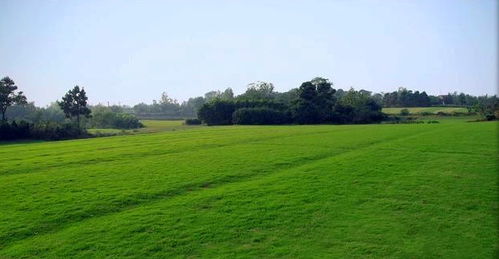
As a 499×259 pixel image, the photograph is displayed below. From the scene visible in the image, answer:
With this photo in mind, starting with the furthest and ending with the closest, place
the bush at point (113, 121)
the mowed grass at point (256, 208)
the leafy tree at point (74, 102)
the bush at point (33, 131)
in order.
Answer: the bush at point (113, 121) < the leafy tree at point (74, 102) < the bush at point (33, 131) < the mowed grass at point (256, 208)

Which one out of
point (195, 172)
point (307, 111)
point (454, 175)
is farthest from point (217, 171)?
point (307, 111)

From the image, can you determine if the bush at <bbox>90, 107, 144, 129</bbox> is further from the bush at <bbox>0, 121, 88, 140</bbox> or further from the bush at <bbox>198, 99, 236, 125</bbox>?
the bush at <bbox>0, 121, 88, 140</bbox>

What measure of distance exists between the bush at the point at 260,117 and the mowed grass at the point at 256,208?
7923 centimetres

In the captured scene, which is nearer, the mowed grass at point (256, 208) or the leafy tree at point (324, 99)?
the mowed grass at point (256, 208)

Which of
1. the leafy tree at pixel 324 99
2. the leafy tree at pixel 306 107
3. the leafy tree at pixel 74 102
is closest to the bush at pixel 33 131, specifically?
the leafy tree at pixel 74 102

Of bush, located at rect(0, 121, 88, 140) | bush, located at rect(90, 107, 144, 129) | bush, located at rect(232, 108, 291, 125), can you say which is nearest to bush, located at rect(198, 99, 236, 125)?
bush, located at rect(232, 108, 291, 125)

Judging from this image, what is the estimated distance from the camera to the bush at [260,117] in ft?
358

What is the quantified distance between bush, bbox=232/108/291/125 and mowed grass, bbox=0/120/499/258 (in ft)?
260

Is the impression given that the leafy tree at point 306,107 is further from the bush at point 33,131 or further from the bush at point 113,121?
the bush at point 33,131

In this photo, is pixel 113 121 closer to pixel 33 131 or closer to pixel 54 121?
pixel 54 121

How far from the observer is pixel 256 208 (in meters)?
17.5

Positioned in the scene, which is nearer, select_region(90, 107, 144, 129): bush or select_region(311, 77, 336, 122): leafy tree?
select_region(311, 77, 336, 122): leafy tree

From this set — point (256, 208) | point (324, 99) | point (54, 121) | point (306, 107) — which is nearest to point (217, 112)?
point (306, 107)

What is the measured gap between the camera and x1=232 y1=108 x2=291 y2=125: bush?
109188 mm
